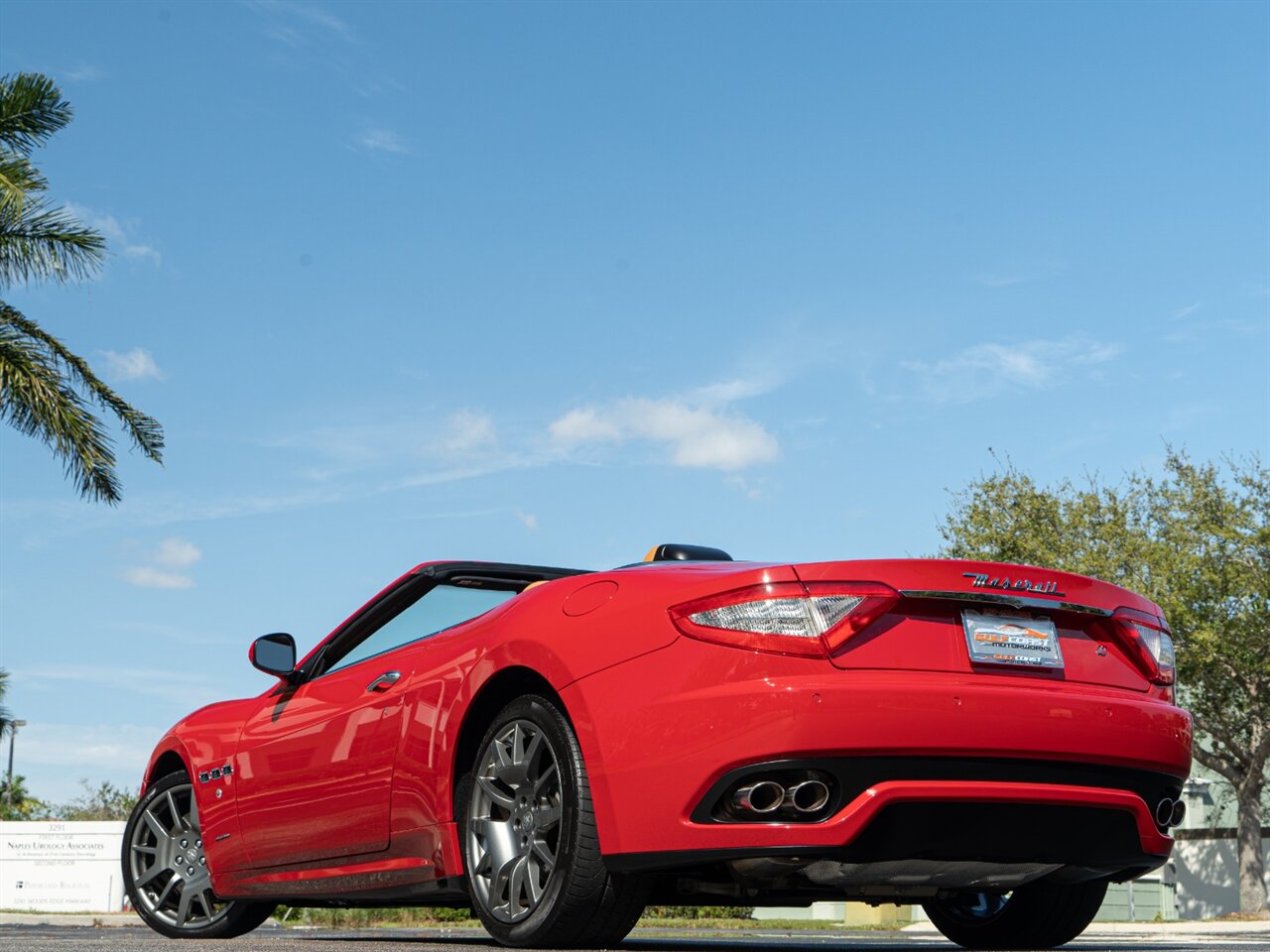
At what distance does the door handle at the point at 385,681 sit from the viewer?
215 inches

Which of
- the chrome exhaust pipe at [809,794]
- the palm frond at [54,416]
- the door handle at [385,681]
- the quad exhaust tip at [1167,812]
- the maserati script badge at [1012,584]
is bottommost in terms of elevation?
the quad exhaust tip at [1167,812]

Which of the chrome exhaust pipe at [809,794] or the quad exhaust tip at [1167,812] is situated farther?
the quad exhaust tip at [1167,812]

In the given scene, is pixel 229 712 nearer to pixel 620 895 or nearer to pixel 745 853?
pixel 620 895

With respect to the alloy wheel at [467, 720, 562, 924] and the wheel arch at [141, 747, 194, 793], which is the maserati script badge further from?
the wheel arch at [141, 747, 194, 793]

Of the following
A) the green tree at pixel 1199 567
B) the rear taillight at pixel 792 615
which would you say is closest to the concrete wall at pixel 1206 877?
the green tree at pixel 1199 567

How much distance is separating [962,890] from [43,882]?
29057mm

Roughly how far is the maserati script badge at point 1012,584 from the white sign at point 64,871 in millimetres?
27880

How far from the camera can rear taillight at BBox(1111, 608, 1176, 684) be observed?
4660mm

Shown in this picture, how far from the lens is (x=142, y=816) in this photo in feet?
23.6

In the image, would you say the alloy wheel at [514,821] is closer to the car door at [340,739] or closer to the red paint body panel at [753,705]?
the red paint body panel at [753,705]

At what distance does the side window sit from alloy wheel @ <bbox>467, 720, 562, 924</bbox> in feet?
3.17

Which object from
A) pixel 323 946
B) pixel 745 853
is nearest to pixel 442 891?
pixel 323 946

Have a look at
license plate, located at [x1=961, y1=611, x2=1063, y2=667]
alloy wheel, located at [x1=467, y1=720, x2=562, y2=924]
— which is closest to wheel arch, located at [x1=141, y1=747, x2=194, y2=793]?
alloy wheel, located at [x1=467, y1=720, x2=562, y2=924]

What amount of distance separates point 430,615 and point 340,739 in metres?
0.58
